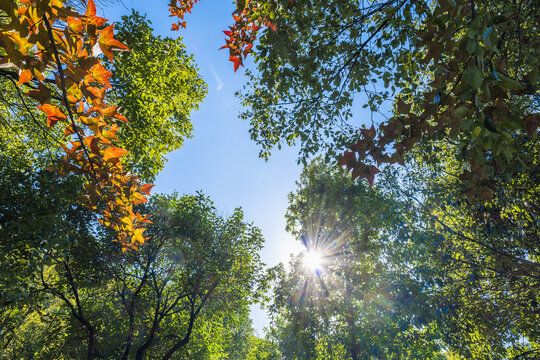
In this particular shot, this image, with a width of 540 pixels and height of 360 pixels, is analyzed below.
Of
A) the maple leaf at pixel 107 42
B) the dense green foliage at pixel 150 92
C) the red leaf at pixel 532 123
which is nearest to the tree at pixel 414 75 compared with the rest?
the red leaf at pixel 532 123

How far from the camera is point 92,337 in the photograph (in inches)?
376

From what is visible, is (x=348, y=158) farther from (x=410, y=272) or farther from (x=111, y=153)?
(x=410, y=272)

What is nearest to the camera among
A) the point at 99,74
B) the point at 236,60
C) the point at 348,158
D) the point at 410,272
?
the point at 99,74

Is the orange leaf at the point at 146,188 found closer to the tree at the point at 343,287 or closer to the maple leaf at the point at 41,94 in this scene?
the maple leaf at the point at 41,94

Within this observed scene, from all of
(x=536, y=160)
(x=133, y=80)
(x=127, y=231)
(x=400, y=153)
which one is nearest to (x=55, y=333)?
(x=133, y=80)

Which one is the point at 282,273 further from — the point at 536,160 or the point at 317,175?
the point at 536,160

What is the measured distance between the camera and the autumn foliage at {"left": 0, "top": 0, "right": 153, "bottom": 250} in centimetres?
127

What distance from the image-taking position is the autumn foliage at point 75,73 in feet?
4.18

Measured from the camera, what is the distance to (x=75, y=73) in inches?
58.4

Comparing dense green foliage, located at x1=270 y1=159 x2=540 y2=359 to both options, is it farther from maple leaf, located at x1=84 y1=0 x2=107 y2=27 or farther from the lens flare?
maple leaf, located at x1=84 y1=0 x2=107 y2=27

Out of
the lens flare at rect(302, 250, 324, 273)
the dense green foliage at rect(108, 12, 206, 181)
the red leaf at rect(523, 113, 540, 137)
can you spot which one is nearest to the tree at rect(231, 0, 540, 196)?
the red leaf at rect(523, 113, 540, 137)

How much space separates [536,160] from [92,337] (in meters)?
15.2

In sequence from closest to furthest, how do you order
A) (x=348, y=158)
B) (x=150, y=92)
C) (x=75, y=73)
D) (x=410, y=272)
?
(x=75, y=73), (x=348, y=158), (x=150, y=92), (x=410, y=272)

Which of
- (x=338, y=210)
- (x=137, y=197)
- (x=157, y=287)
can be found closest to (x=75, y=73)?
(x=137, y=197)
